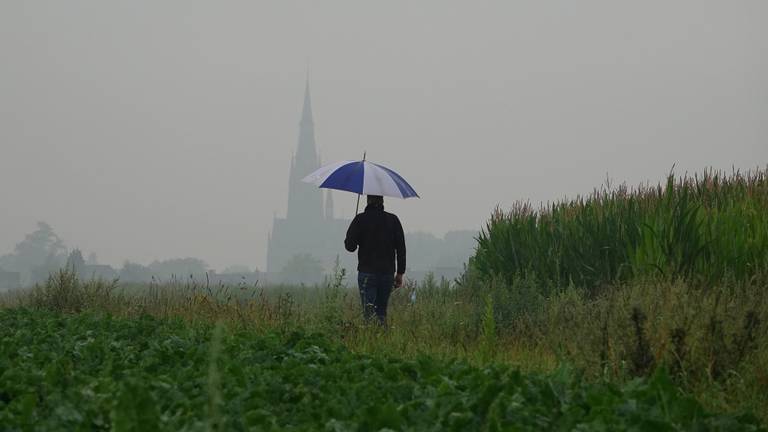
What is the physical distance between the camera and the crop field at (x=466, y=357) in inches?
214

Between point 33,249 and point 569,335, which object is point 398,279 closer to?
point 569,335

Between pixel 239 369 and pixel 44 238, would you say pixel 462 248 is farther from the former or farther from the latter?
pixel 239 369

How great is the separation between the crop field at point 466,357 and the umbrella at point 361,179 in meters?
1.41

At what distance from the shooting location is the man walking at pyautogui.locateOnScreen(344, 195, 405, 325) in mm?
11836

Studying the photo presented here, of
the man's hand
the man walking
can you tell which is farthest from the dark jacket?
the man's hand

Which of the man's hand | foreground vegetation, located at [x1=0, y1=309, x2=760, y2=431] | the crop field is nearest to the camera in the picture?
foreground vegetation, located at [x1=0, y1=309, x2=760, y2=431]

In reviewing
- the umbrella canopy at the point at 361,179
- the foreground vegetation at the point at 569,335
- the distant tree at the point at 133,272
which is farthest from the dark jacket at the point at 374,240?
the distant tree at the point at 133,272

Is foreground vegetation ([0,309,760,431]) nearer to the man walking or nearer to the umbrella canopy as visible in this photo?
the man walking

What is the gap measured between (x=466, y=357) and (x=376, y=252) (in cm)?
306

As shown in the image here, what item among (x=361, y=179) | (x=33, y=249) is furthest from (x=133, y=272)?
(x=361, y=179)

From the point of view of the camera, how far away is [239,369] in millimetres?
6746

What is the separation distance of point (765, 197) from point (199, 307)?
905 centimetres

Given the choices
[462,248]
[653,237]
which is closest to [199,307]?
[653,237]

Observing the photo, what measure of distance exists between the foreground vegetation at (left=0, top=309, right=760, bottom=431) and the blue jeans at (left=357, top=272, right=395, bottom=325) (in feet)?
11.9
